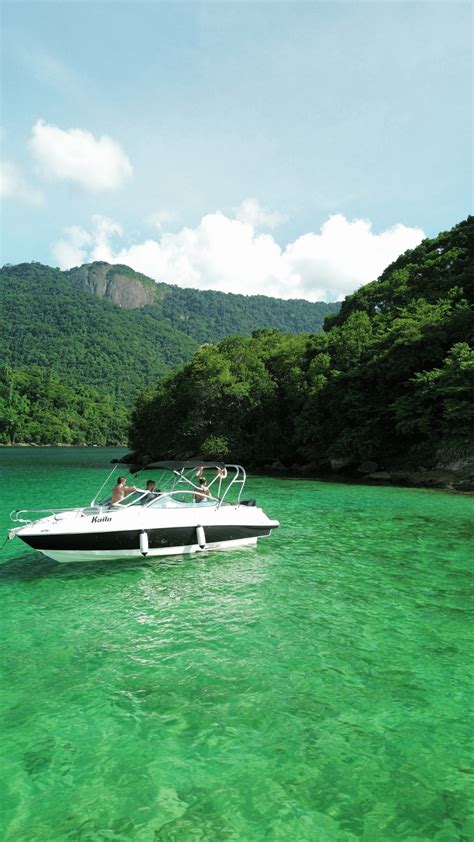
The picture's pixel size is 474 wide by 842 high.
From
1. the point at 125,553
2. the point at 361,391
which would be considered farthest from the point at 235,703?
the point at 361,391

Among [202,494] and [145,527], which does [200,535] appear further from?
[145,527]

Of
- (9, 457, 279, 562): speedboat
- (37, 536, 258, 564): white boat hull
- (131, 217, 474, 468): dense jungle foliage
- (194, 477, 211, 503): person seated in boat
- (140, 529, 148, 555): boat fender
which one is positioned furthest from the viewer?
(131, 217, 474, 468): dense jungle foliage

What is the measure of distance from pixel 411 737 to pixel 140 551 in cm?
850

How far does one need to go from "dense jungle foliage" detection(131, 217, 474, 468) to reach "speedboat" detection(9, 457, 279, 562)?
81.6 ft

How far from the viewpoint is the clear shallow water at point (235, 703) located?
4.79 metres

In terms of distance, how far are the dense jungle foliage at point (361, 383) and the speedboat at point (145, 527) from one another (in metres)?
24.9

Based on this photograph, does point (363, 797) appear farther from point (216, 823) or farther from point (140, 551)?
point (140, 551)

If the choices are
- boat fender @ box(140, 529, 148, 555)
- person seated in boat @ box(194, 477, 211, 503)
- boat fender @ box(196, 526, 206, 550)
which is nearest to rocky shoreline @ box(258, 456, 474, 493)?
person seated in boat @ box(194, 477, 211, 503)

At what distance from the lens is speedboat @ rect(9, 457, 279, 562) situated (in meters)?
12.4

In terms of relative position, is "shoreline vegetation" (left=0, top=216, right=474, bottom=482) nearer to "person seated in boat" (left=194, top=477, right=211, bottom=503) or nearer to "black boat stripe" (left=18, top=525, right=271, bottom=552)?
"person seated in boat" (left=194, top=477, right=211, bottom=503)

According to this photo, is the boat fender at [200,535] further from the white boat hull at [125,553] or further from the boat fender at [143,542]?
the boat fender at [143,542]

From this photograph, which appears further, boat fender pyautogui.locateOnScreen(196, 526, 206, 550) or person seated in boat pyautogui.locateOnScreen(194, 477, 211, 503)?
person seated in boat pyautogui.locateOnScreen(194, 477, 211, 503)

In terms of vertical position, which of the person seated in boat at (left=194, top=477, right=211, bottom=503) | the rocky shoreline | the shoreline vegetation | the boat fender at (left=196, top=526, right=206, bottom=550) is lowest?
the rocky shoreline

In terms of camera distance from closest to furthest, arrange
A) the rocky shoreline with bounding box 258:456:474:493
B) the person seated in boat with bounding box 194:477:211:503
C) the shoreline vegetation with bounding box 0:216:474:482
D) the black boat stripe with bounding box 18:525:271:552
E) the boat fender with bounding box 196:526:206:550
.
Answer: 1. the black boat stripe with bounding box 18:525:271:552
2. the boat fender with bounding box 196:526:206:550
3. the person seated in boat with bounding box 194:477:211:503
4. the rocky shoreline with bounding box 258:456:474:493
5. the shoreline vegetation with bounding box 0:216:474:482
